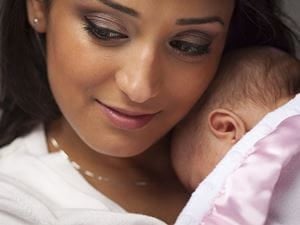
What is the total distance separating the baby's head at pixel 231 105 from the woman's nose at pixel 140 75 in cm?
16

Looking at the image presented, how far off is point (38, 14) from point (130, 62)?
0.76 ft

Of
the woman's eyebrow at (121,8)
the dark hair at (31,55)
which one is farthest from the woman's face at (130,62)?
the dark hair at (31,55)

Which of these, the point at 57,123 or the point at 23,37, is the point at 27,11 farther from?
the point at 57,123

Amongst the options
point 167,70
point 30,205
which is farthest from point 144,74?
point 30,205

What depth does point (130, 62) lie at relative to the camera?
3.93 feet

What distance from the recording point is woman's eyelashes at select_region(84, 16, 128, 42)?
3.97 feet

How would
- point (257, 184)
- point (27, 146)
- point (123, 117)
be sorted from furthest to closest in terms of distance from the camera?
point (27, 146) → point (123, 117) → point (257, 184)

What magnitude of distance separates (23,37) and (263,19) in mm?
430

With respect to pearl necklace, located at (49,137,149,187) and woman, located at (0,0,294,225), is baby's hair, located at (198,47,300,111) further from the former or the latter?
pearl necklace, located at (49,137,149,187)

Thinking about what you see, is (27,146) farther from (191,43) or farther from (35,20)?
(191,43)

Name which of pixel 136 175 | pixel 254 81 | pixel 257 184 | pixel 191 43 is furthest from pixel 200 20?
pixel 136 175

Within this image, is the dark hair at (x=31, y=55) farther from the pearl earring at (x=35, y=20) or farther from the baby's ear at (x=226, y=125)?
the baby's ear at (x=226, y=125)

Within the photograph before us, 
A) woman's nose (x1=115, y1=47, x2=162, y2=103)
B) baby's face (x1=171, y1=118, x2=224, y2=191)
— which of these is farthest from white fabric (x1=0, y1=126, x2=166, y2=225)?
woman's nose (x1=115, y1=47, x2=162, y2=103)

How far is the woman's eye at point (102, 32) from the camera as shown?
1211mm
